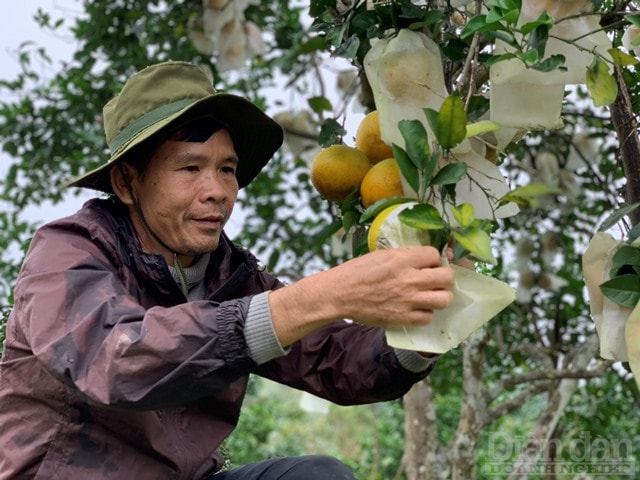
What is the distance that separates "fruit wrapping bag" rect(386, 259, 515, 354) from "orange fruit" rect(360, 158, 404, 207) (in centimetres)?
17

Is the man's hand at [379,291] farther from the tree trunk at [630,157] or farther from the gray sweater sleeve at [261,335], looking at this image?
the tree trunk at [630,157]

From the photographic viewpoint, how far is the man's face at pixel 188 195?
1.73m

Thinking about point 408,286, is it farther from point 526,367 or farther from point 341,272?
point 526,367

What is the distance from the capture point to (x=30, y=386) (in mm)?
1630

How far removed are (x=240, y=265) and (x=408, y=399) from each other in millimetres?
1525

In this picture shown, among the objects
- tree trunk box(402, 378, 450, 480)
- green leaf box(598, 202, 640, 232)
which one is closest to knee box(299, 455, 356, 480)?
green leaf box(598, 202, 640, 232)

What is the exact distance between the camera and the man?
4.46ft

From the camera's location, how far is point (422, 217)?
1261 mm

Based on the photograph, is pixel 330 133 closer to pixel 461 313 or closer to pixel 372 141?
pixel 372 141

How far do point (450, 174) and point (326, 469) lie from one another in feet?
2.24

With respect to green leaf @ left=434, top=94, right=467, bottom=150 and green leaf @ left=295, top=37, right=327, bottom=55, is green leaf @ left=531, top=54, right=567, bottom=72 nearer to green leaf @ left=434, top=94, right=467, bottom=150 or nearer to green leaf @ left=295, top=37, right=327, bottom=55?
green leaf @ left=434, top=94, right=467, bottom=150

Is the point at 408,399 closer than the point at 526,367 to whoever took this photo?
Yes

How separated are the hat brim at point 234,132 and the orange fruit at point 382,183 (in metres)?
0.35

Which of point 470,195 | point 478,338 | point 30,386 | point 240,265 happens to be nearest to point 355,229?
point 240,265
